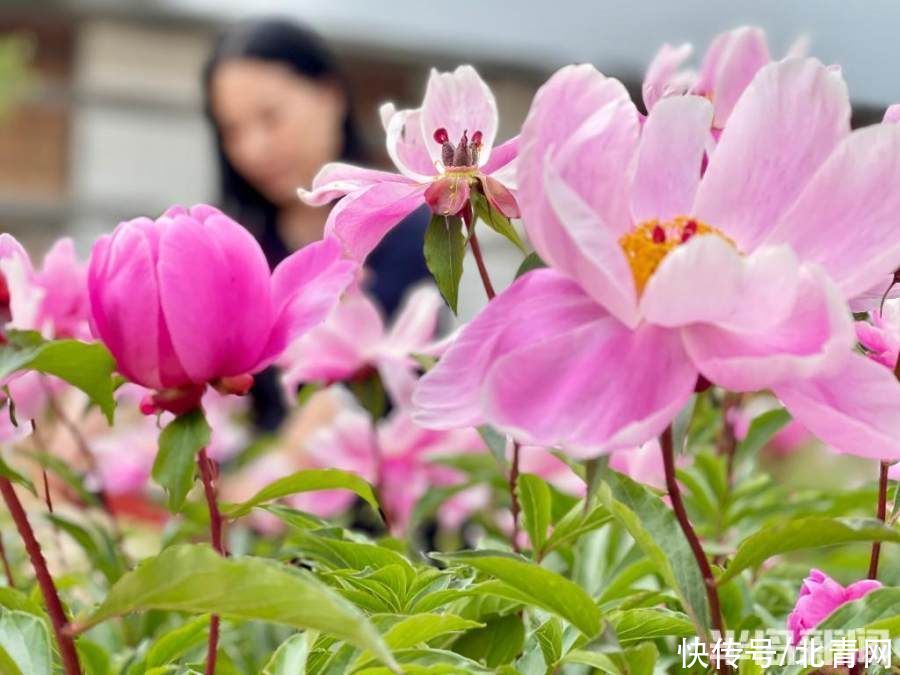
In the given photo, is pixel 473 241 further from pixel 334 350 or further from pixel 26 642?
pixel 334 350

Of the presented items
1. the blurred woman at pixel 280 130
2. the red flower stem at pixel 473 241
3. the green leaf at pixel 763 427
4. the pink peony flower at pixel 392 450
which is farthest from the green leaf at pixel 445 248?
the blurred woman at pixel 280 130

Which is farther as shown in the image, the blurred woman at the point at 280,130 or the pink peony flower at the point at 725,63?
the blurred woman at the point at 280,130

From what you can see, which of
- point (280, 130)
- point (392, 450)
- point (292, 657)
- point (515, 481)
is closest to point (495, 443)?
point (515, 481)

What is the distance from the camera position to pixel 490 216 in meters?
0.35

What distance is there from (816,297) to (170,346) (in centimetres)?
16

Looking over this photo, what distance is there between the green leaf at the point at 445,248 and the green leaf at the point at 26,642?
0.46 feet

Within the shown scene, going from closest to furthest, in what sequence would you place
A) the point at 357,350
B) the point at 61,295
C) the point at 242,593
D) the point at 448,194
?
the point at 242,593, the point at 448,194, the point at 61,295, the point at 357,350

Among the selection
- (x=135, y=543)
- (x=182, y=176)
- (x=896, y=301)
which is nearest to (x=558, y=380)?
(x=896, y=301)

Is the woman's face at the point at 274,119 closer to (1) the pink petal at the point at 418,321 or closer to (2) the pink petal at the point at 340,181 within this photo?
(1) the pink petal at the point at 418,321

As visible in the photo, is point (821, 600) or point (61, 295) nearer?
point (821, 600)

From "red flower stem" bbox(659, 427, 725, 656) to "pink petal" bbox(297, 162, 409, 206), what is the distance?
127 mm

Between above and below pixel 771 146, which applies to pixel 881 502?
below

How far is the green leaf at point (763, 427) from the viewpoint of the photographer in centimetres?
52

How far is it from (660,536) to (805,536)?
43 millimetres
